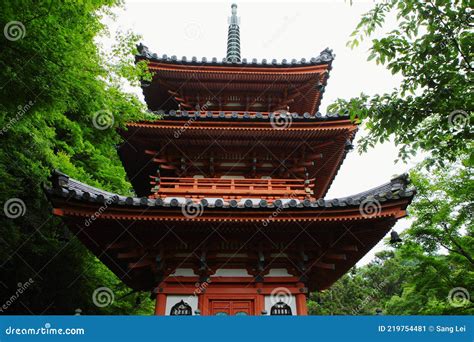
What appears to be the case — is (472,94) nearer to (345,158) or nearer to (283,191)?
(283,191)

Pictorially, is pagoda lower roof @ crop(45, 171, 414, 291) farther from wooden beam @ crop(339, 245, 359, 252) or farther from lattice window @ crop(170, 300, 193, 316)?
lattice window @ crop(170, 300, 193, 316)

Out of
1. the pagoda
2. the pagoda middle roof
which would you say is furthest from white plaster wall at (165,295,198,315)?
the pagoda middle roof

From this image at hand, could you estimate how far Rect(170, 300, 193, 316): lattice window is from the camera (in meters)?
8.13

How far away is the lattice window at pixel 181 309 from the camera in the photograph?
813 cm

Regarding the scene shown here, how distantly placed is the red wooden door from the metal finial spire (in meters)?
11.2

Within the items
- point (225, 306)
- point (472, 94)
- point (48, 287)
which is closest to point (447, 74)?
point (472, 94)

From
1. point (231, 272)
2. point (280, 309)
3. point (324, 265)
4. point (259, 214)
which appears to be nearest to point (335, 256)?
point (324, 265)

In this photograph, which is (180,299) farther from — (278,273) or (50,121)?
(50,121)

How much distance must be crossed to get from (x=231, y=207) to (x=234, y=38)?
12468 millimetres

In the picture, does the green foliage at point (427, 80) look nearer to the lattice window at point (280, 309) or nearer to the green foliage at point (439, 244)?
the lattice window at point (280, 309)

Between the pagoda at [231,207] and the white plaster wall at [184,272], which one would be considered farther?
the white plaster wall at [184,272]

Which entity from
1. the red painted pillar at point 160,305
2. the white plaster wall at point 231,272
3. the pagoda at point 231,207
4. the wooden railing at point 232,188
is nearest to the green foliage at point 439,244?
the pagoda at point 231,207

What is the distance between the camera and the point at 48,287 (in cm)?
1234

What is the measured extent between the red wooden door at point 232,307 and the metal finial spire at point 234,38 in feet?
36.8
